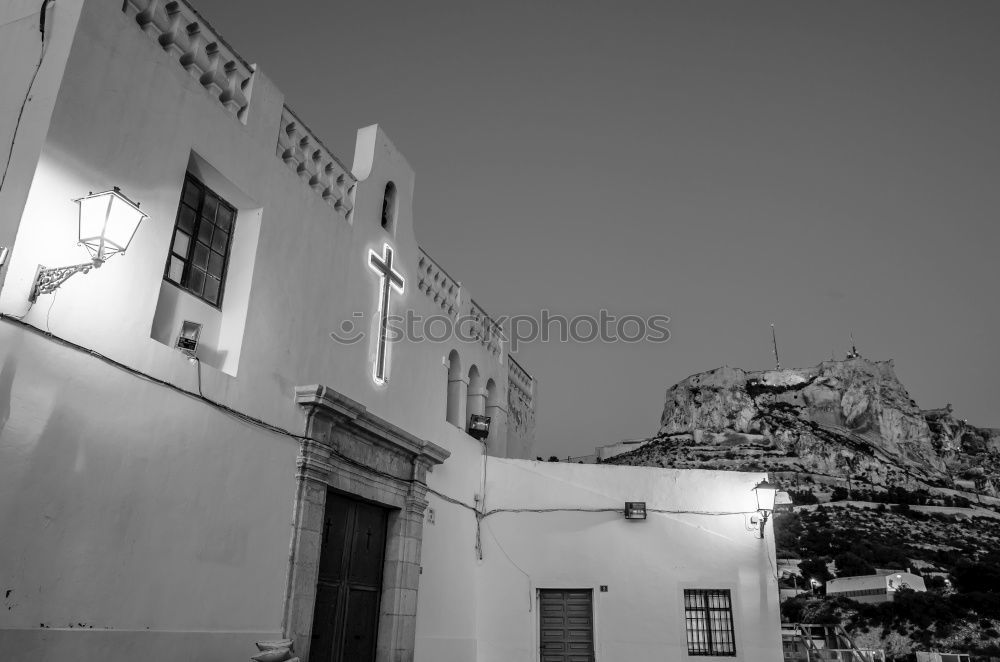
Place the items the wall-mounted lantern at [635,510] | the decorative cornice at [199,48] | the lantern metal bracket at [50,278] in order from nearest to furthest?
the lantern metal bracket at [50,278] → the decorative cornice at [199,48] → the wall-mounted lantern at [635,510]

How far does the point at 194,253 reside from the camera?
22.5 ft

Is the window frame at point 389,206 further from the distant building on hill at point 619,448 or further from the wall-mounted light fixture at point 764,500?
the distant building on hill at point 619,448

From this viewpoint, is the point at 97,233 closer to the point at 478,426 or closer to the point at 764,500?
the point at 478,426

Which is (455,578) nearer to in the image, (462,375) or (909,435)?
(462,375)

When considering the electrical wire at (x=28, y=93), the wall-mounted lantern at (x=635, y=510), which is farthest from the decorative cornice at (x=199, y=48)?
the wall-mounted lantern at (x=635, y=510)

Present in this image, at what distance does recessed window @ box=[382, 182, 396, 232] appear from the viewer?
10.5 m

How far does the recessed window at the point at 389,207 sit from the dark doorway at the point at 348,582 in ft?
13.4

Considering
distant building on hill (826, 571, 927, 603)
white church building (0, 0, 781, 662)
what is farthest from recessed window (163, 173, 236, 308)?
distant building on hill (826, 571, 927, 603)

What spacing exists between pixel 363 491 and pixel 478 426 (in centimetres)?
415

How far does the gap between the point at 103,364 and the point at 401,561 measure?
514 centimetres

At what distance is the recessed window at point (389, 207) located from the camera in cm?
1051

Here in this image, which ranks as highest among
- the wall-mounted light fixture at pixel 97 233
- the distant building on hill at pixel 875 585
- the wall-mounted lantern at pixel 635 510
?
the wall-mounted light fixture at pixel 97 233

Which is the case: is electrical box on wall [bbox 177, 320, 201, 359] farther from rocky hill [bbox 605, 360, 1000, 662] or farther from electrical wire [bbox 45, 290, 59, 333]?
rocky hill [bbox 605, 360, 1000, 662]

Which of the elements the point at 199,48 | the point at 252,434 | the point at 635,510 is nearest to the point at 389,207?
the point at 199,48
